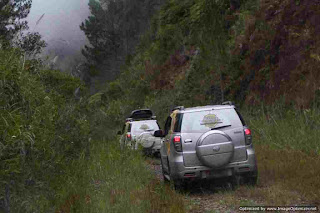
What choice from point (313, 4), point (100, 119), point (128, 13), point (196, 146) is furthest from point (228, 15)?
point (128, 13)

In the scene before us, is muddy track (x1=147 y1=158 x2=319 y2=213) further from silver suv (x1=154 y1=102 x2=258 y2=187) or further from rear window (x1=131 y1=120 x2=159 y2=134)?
rear window (x1=131 y1=120 x2=159 y2=134)

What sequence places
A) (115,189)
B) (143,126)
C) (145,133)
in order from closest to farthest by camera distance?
(115,189) < (145,133) < (143,126)

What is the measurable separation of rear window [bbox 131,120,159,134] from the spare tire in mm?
10498

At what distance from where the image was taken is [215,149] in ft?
33.2

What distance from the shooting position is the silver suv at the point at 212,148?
401 inches

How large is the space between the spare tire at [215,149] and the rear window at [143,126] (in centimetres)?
1050

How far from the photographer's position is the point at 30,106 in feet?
23.3

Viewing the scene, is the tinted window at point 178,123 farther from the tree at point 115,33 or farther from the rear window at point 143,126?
the tree at point 115,33

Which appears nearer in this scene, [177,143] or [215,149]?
[215,149]

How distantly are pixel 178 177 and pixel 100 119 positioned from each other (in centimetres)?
2647

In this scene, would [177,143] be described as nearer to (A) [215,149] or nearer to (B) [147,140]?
(A) [215,149]

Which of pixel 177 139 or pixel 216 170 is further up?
pixel 177 139

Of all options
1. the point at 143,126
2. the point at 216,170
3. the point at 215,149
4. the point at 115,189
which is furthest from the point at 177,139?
the point at 143,126

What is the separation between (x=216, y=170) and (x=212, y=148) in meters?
0.57
